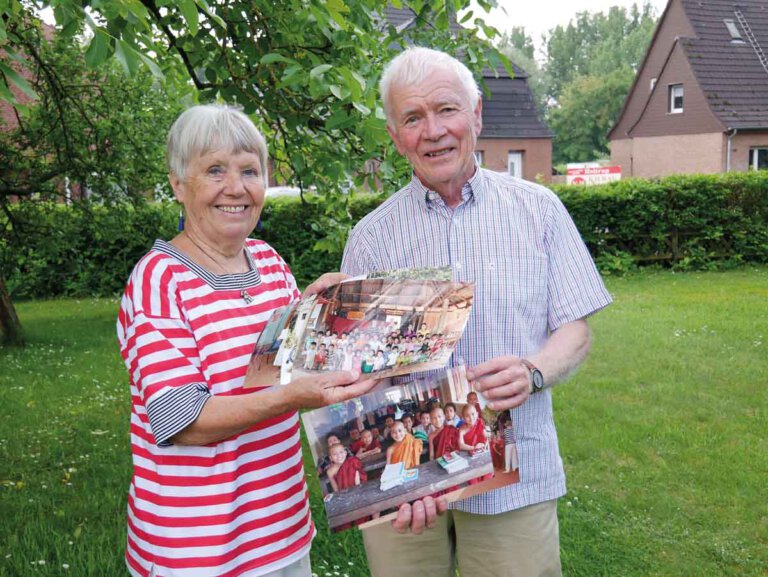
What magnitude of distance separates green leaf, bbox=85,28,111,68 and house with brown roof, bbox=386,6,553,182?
31.1 metres

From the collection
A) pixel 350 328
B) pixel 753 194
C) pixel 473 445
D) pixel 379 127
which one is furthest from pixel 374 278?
pixel 753 194

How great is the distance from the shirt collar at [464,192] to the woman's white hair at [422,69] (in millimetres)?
231

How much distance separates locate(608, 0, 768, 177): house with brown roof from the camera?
29828mm

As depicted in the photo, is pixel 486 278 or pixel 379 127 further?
pixel 379 127

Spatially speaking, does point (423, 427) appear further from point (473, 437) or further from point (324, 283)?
point (324, 283)

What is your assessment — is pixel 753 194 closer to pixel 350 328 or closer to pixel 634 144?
pixel 350 328

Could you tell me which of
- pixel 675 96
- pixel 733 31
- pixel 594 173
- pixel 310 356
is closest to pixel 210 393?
pixel 310 356

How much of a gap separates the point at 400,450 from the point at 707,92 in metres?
32.1

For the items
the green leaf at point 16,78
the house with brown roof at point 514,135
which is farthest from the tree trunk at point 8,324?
the house with brown roof at point 514,135

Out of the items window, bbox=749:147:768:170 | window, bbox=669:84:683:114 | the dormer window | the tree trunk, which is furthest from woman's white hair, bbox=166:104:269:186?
window, bbox=669:84:683:114

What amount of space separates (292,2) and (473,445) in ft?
8.19

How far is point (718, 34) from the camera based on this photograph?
31.8 m

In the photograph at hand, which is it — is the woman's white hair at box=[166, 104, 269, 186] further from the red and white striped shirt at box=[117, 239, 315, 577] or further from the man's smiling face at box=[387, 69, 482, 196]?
the man's smiling face at box=[387, 69, 482, 196]

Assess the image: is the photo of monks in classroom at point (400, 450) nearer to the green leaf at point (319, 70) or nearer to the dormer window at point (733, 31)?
the green leaf at point (319, 70)
